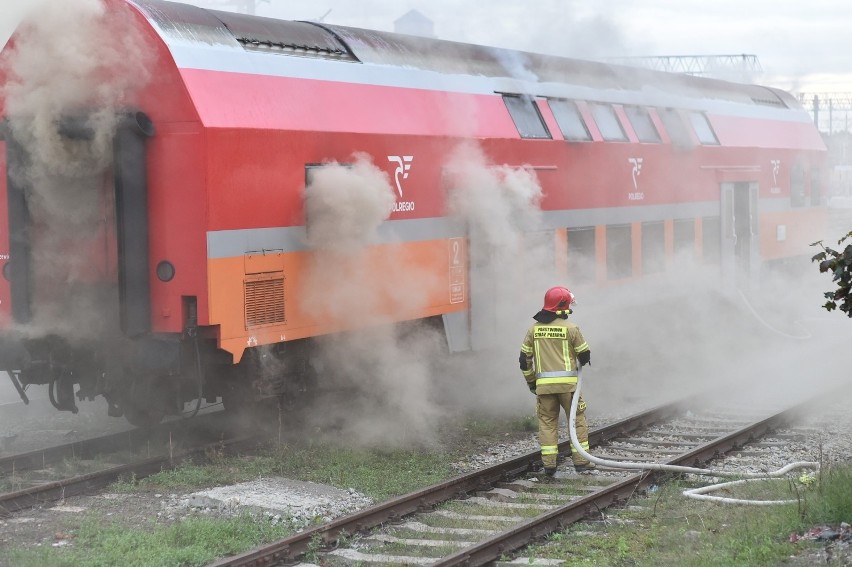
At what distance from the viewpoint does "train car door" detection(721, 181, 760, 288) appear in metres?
17.1

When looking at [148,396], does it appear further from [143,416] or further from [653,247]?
[653,247]

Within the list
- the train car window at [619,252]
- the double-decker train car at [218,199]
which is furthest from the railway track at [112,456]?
the train car window at [619,252]

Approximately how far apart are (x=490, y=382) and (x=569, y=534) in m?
5.51

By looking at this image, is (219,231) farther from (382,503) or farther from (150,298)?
Answer: (382,503)

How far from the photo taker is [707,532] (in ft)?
23.4

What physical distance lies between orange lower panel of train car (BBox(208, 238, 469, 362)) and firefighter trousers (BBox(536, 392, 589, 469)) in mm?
1891

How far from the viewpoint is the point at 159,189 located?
8.76 meters

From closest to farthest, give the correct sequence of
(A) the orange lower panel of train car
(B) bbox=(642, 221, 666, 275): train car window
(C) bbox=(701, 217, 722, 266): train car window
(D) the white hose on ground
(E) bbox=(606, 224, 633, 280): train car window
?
(D) the white hose on ground, (A) the orange lower panel of train car, (E) bbox=(606, 224, 633, 280): train car window, (B) bbox=(642, 221, 666, 275): train car window, (C) bbox=(701, 217, 722, 266): train car window

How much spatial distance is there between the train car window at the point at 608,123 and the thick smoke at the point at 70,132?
22.7 feet

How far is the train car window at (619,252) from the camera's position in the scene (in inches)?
548

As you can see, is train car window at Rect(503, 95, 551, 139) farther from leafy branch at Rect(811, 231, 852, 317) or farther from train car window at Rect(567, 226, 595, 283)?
leafy branch at Rect(811, 231, 852, 317)

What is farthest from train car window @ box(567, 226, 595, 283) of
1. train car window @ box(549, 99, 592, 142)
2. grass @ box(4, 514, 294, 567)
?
grass @ box(4, 514, 294, 567)

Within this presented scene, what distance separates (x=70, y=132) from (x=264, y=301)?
2.06 meters

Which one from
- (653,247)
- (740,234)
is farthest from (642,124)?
(740,234)
